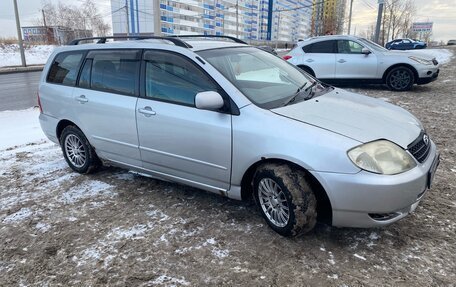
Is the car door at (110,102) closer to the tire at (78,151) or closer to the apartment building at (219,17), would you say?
the tire at (78,151)

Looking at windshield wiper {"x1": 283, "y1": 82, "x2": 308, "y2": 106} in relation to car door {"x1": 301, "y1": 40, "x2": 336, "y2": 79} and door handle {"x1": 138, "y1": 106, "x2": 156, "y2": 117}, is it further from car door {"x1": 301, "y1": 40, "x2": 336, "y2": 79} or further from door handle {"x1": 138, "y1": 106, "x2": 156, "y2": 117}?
car door {"x1": 301, "y1": 40, "x2": 336, "y2": 79}

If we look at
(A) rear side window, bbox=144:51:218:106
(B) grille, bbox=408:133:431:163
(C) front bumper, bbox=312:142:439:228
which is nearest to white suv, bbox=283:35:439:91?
(B) grille, bbox=408:133:431:163

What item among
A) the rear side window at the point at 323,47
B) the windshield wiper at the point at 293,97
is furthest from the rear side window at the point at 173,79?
the rear side window at the point at 323,47

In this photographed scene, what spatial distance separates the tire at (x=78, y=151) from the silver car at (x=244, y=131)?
1 centimetres

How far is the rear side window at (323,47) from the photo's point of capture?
417 inches

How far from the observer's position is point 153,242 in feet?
10.4

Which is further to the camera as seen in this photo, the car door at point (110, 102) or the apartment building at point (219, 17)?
the apartment building at point (219, 17)

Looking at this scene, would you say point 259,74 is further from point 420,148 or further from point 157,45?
point 420,148

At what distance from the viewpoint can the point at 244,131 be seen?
3.13 m

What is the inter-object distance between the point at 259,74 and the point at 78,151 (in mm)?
2534

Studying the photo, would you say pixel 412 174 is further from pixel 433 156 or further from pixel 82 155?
pixel 82 155

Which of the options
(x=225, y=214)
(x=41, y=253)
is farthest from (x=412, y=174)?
(x=41, y=253)

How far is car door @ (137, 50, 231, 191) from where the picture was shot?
334 cm

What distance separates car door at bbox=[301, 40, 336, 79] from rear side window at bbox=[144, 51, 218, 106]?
7733 mm
